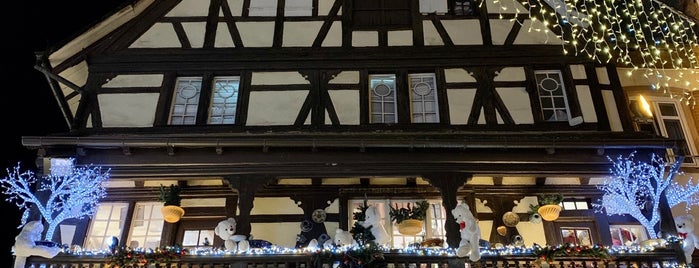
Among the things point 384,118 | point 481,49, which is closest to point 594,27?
A: point 481,49

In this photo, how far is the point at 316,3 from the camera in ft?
48.4

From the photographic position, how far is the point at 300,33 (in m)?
14.4

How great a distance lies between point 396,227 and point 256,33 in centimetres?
584

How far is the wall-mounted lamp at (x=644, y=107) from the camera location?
14391 mm

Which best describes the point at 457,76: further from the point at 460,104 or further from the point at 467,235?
the point at 467,235

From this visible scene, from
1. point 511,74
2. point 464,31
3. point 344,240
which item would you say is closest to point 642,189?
point 511,74

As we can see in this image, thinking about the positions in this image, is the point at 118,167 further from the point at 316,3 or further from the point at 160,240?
the point at 316,3

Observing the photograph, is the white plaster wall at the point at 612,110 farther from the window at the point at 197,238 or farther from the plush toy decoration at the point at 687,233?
the window at the point at 197,238

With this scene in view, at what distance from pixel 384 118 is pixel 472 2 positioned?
4.05m

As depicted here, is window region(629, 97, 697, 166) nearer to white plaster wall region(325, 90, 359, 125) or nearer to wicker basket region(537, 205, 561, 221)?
wicker basket region(537, 205, 561, 221)

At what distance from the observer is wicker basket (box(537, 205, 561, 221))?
1303 cm

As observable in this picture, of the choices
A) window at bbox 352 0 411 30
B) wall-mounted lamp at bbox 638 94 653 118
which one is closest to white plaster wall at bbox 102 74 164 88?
window at bbox 352 0 411 30

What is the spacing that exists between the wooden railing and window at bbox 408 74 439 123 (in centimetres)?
360

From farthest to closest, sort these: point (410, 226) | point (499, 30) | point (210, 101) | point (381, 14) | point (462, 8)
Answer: point (462, 8)
point (381, 14)
point (499, 30)
point (210, 101)
point (410, 226)
